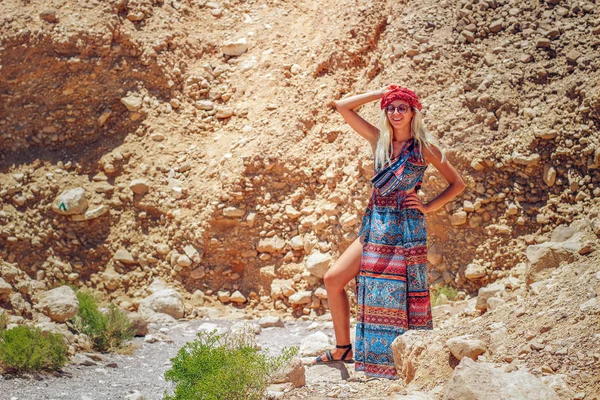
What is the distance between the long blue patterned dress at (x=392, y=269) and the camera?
16.1 ft

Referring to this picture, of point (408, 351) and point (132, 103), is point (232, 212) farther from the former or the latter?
point (408, 351)

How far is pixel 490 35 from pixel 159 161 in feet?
13.1

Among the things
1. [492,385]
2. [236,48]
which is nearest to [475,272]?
[492,385]

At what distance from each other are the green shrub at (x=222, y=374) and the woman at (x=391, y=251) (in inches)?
22.0

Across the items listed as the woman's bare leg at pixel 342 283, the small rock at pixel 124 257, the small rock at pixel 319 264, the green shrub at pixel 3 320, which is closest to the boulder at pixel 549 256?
the woman's bare leg at pixel 342 283

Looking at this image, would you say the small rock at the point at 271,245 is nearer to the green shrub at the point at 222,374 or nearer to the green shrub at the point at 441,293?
the green shrub at the point at 441,293

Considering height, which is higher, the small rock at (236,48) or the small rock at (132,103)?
the small rock at (236,48)

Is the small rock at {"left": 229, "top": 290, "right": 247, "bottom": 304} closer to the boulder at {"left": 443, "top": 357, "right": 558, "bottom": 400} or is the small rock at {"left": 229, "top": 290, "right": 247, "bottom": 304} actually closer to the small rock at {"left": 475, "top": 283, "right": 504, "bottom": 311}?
the small rock at {"left": 475, "top": 283, "right": 504, "bottom": 311}

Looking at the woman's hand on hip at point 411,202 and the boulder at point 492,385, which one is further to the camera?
the woman's hand on hip at point 411,202

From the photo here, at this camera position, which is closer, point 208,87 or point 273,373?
point 273,373

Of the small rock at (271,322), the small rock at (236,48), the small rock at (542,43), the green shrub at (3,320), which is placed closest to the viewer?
the green shrub at (3,320)

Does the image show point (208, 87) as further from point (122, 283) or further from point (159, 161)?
point (122, 283)

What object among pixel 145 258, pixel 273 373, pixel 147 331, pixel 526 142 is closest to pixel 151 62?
pixel 145 258

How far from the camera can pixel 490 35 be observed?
8492mm
